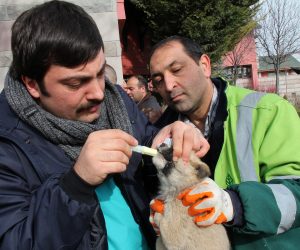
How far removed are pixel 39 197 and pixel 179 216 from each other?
26.6 inches

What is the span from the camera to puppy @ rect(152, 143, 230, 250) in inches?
71.7

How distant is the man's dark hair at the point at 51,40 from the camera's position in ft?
5.34

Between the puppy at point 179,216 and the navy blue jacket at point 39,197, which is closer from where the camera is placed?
the navy blue jacket at point 39,197

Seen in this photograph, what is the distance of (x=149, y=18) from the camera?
16766 mm

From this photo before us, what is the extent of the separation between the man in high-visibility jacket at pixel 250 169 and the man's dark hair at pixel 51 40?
805mm

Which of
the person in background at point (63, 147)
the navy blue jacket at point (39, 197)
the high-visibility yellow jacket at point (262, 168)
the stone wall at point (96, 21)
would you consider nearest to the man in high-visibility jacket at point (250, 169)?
the high-visibility yellow jacket at point (262, 168)

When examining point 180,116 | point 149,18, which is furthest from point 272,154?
point 149,18

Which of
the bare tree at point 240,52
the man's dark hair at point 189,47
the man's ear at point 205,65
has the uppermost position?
the man's dark hair at point 189,47

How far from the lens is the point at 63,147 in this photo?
1.79 m

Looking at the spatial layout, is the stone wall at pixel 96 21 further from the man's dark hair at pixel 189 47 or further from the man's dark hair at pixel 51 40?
the man's dark hair at pixel 51 40

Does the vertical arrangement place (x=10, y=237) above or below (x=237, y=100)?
below

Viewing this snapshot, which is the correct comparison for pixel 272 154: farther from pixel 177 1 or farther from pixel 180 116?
pixel 177 1

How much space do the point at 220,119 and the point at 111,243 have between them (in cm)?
106

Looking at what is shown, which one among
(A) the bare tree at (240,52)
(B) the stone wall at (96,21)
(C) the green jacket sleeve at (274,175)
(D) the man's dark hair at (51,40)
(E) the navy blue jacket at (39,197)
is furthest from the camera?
(A) the bare tree at (240,52)
